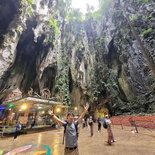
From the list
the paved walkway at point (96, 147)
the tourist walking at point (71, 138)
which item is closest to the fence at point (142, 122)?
the paved walkway at point (96, 147)

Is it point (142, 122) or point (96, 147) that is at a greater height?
point (142, 122)

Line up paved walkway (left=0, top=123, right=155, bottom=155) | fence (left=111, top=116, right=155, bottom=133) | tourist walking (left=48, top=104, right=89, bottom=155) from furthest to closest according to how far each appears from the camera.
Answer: fence (left=111, top=116, right=155, bottom=133)
paved walkway (left=0, top=123, right=155, bottom=155)
tourist walking (left=48, top=104, right=89, bottom=155)

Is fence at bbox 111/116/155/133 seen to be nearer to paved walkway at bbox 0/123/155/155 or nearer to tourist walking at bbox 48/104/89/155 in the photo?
paved walkway at bbox 0/123/155/155

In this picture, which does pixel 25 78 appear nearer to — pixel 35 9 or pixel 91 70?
pixel 35 9

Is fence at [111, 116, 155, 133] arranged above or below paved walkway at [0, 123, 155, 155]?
above

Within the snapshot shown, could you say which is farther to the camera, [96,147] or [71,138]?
[96,147]

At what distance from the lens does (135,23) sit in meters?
15.9

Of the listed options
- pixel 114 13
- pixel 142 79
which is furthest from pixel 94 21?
pixel 142 79

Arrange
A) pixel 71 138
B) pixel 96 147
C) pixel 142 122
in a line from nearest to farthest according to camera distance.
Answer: pixel 71 138 → pixel 96 147 → pixel 142 122

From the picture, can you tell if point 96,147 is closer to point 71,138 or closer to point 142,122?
point 71,138

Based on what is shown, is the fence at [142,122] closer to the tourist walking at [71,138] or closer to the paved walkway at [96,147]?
the paved walkway at [96,147]

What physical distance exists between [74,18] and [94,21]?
7.31 meters

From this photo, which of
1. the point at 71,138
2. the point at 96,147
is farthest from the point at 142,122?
the point at 71,138

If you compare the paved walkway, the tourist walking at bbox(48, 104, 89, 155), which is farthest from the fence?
the tourist walking at bbox(48, 104, 89, 155)
